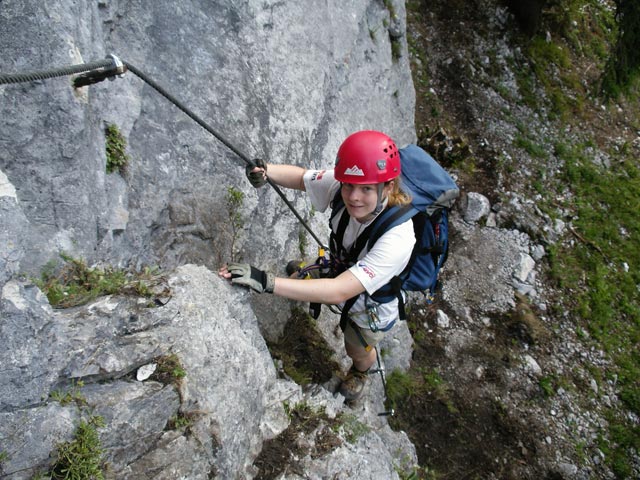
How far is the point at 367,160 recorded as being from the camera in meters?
3.96

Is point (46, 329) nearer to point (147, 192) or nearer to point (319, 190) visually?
point (147, 192)

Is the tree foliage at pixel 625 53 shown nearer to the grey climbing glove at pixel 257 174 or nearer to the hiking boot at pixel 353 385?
the hiking boot at pixel 353 385

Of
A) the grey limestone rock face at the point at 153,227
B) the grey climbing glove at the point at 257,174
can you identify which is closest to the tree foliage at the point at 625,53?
the grey limestone rock face at the point at 153,227

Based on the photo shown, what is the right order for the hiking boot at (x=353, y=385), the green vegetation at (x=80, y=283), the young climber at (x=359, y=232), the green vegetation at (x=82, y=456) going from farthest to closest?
the hiking boot at (x=353, y=385), the young climber at (x=359, y=232), the green vegetation at (x=80, y=283), the green vegetation at (x=82, y=456)

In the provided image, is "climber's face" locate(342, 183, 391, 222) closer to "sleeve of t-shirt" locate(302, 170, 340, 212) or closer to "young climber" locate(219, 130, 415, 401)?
"young climber" locate(219, 130, 415, 401)

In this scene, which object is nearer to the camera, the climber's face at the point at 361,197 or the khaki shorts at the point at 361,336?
the climber's face at the point at 361,197

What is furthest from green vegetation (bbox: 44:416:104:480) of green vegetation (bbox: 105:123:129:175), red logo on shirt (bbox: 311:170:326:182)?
red logo on shirt (bbox: 311:170:326:182)

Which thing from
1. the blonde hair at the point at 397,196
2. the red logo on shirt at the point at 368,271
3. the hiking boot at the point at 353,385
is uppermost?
the blonde hair at the point at 397,196

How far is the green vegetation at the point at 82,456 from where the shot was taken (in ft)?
8.99

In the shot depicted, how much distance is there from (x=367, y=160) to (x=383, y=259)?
0.86 metres

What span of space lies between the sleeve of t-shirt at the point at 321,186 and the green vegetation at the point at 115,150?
1787 millimetres

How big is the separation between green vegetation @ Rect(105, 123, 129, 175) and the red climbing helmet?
2054mm

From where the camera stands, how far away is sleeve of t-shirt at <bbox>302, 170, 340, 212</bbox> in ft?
15.4

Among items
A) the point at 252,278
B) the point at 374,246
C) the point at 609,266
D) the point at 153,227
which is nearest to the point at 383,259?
the point at 374,246
